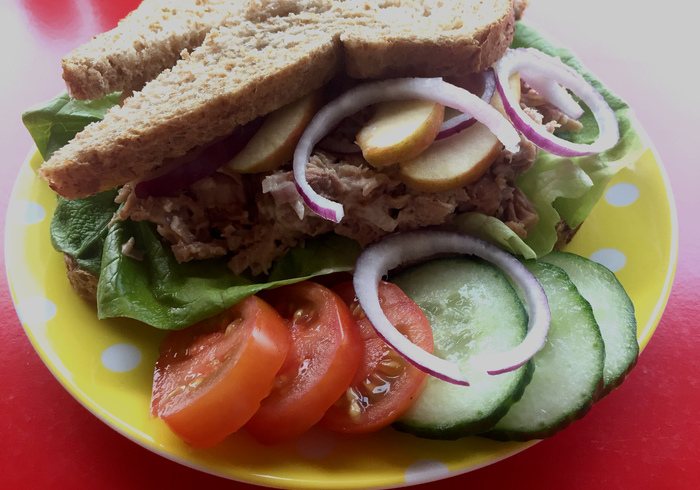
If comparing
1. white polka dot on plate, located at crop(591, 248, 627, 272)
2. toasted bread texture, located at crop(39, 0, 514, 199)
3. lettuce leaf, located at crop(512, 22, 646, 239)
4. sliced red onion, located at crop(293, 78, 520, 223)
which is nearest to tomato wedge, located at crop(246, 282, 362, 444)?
sliced red onion, located at crop(293, 78, 520, 223)

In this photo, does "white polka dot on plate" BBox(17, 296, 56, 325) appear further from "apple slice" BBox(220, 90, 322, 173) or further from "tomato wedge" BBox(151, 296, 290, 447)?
"apple slice" BBox(220, 90, 322, 173)

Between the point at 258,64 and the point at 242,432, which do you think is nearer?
the point at 242,432

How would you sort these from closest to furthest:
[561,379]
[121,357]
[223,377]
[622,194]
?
[223,377] < [561,379] < [121,357] < [622,194]

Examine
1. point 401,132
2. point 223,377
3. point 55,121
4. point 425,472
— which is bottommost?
point 425,472

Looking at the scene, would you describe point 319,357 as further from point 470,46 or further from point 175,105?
point 470,46

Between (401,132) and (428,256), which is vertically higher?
(401,132)

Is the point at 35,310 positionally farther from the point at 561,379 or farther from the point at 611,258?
the point at 611,258

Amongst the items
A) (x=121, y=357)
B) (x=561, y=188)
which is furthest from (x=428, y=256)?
(x=121, y=357)
